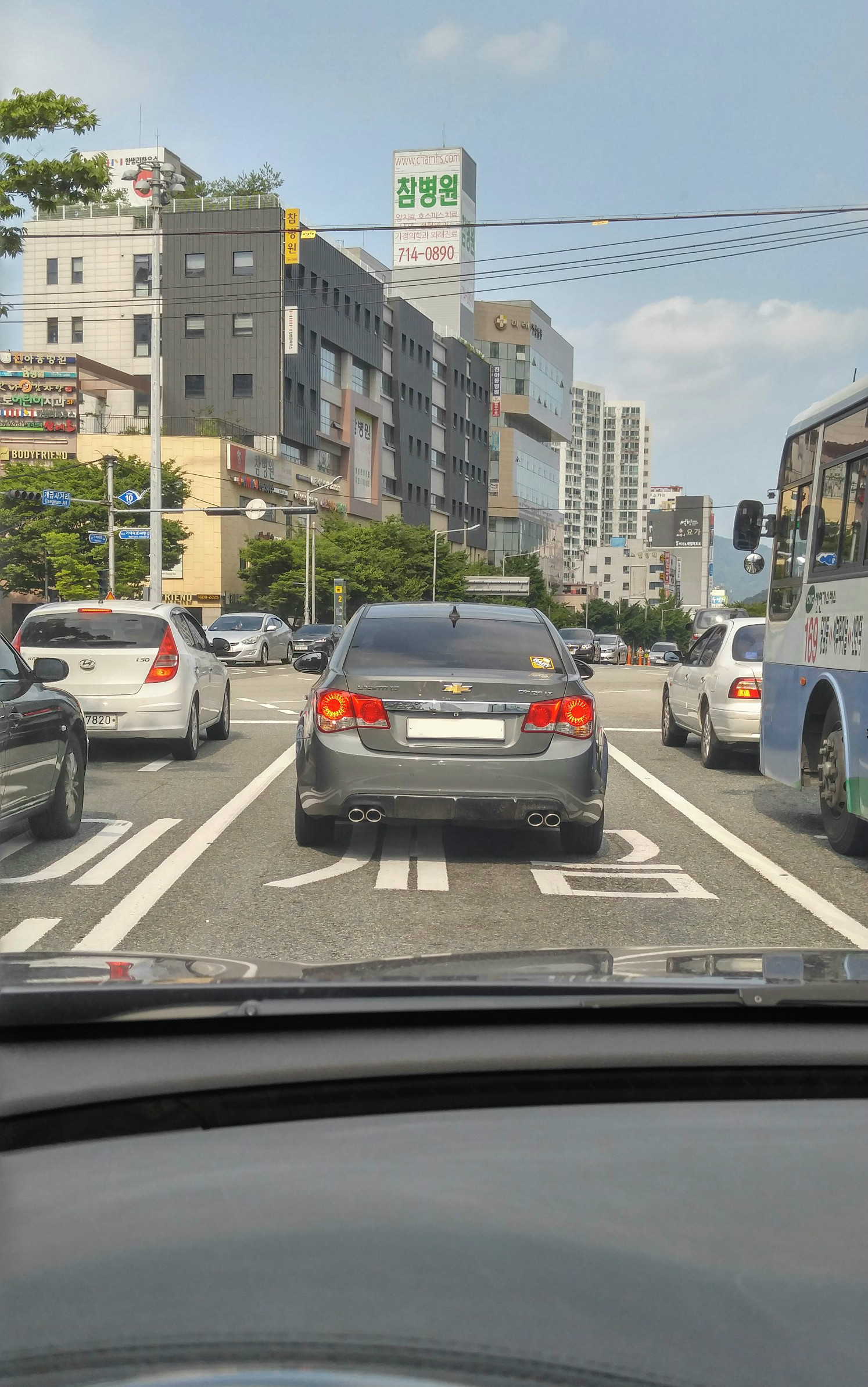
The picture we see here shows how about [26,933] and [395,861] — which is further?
[395,861]

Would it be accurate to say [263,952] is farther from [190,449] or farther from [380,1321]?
[190,449]

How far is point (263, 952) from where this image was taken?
18.7 feet

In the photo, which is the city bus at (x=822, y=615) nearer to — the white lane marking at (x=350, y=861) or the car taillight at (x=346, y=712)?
the car taillight at (x=346, y=712)

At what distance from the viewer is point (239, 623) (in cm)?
4306

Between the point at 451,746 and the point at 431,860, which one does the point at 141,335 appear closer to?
the point at 431,860

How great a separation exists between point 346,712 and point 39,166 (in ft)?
42.9

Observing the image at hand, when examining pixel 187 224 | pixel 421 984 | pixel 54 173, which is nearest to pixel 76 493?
pixel 187 224

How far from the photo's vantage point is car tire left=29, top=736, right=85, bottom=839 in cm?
872

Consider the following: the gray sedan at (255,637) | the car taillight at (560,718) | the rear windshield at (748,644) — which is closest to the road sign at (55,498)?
the gray sedan at (255,637)

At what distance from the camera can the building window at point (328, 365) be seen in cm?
8362

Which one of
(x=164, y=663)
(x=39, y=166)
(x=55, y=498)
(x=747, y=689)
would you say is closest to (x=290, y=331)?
(x=55, y=498)

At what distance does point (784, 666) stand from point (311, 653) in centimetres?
353

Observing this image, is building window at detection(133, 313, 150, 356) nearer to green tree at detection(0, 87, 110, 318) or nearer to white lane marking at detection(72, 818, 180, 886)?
green tree at detection(0, 87, 110, 318)

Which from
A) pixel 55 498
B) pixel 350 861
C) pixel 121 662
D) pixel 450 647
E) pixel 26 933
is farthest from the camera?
pixel 55 498
